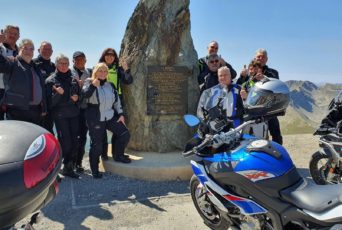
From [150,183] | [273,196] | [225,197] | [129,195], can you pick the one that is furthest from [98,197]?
[273,196]

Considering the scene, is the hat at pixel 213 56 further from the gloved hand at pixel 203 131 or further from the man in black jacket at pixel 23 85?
the gloved hand at pixel 203 131

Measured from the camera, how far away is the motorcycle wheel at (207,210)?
3.55 meters

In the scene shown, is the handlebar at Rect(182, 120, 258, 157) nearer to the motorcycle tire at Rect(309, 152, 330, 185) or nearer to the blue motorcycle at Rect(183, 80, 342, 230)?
the blue motorcycle at Rect(183, 80, 342, 230)

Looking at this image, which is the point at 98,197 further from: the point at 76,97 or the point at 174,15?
the point at 174,15

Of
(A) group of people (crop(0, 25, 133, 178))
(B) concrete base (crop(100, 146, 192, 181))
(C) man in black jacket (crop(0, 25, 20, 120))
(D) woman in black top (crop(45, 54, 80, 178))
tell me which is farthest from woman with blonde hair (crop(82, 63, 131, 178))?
(C) man in black jacket (crop(0, 25, 20, 120))

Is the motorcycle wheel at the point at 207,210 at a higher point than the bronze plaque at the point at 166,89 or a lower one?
lower

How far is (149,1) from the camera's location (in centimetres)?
644

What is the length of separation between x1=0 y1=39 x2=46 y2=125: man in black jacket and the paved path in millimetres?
1225

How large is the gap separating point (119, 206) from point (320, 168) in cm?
273

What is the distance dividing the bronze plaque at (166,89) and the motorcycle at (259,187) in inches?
123

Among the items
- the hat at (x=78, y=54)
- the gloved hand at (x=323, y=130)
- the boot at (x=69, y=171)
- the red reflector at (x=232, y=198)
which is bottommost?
the boot at (x=69, y=171)

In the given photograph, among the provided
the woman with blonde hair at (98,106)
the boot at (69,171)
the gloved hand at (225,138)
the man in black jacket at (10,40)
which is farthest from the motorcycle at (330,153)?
the man in black jacket at (10,40)

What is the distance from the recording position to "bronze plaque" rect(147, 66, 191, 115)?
631cm

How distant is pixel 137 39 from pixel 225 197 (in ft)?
13.7
